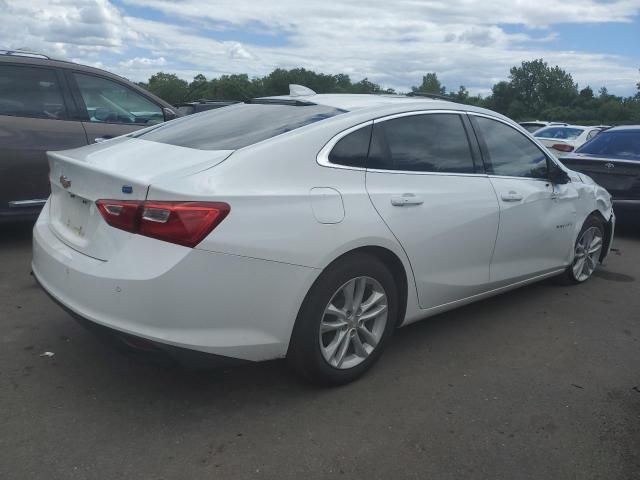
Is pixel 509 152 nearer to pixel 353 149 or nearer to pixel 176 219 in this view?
pixel 353 149

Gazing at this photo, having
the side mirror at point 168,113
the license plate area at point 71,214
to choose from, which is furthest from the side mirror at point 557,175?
the side mirror at point 168,113

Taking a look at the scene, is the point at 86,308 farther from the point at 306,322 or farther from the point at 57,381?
the point at 306,322

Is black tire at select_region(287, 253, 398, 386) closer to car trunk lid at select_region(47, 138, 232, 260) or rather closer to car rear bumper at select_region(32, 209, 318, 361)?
car rear bumper at select_region(32, 209, 318, 361)

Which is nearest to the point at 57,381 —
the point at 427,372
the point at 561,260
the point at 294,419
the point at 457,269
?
the point at 294,419

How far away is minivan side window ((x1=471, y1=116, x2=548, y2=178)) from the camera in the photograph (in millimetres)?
4125

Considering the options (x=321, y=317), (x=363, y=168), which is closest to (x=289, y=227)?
(x=321, y=317)

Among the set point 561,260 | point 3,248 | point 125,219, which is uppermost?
point 125,219

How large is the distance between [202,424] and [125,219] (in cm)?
104

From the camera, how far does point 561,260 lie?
193 inches

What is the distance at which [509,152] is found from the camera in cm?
432

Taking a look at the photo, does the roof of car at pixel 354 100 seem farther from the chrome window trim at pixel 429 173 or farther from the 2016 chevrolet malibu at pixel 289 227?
the chrome window trim at pixel 429 173

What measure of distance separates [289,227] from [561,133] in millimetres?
14504

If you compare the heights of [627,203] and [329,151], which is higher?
[329,151]

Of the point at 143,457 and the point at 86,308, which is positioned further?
the point at 86,308
